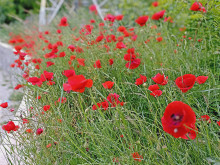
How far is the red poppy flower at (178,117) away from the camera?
0.91 meters

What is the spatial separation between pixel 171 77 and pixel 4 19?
24.3 feet

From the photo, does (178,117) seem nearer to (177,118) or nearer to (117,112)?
(177,118)

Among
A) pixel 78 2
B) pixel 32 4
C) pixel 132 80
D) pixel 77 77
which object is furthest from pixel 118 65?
pixel 32 4

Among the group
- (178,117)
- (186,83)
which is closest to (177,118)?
(178,117)

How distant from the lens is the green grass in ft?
4.37

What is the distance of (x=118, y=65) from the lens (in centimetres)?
209

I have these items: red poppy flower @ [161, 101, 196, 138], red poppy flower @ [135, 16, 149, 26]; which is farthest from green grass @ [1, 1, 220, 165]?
red poppy flower @ [161, 101, 196, 138]

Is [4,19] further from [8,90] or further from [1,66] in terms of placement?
[8,90]

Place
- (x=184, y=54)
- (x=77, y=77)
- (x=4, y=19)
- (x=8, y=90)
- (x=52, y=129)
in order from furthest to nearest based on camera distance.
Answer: (x=4, y=19)
(x=8, y=90)
(x=184, y=54)
(x=52, y=129)
(x=77, y=77)

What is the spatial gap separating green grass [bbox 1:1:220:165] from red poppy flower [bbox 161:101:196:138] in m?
0.31

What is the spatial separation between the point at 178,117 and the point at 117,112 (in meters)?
0.42

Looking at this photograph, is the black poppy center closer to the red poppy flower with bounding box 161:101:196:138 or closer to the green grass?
the red poppy flower with bounding box 161:101:196:138

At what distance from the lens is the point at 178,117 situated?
0.91 meters

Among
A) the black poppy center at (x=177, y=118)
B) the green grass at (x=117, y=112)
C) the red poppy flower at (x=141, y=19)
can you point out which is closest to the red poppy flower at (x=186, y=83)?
the green grass at (x=117, y=112)
